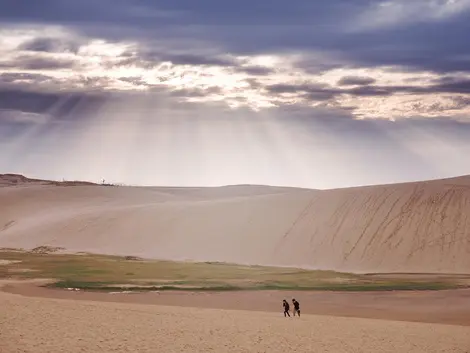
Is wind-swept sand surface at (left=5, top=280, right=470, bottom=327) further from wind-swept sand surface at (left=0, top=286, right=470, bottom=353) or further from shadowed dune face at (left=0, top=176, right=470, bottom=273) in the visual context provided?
shadowed dune face at (left=0, top=176, right=470, bottom=273)

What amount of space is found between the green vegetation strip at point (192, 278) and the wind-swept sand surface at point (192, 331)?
411 inches

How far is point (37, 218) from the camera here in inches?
3947

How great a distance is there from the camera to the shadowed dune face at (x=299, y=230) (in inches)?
2425

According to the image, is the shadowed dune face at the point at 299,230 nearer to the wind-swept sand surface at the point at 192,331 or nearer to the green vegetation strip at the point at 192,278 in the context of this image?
the green vegetation strip at the point at 192,278

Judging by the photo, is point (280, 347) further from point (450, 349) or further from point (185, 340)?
point (450, 349)

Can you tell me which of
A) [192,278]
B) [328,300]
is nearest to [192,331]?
[328,300]

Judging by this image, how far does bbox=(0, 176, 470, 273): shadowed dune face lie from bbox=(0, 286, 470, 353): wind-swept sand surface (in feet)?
94.8

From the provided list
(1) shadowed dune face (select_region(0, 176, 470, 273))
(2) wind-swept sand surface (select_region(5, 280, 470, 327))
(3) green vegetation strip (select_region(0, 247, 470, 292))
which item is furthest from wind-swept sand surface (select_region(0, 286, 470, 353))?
(1) shadowed dune face (select_region(0, 176, 470, 273))

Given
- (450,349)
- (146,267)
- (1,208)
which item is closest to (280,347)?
(450,349)

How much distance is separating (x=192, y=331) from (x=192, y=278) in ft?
72.5

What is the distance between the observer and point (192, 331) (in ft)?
85.4

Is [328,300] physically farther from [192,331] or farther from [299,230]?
[299,230]

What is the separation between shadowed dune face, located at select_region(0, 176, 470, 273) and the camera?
61.6 metres

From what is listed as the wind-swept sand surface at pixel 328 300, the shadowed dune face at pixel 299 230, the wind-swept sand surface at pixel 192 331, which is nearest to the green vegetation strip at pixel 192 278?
the wind-swept sand surface at pixel 328 300
